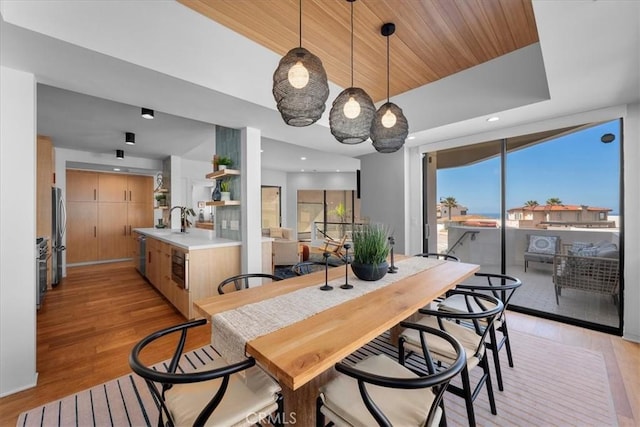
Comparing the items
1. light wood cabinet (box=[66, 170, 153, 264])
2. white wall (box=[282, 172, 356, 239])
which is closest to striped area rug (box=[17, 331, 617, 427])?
light wood cabinet (box=[66, 170, 153, 264])

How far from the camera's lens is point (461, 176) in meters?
4.05

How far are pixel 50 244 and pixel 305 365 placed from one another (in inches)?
209

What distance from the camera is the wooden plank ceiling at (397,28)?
5.85 ft

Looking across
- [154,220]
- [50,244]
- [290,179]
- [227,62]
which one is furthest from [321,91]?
[290,179]

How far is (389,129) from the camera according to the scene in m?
2.06

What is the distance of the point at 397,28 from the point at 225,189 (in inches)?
107

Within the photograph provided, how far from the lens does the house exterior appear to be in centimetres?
299

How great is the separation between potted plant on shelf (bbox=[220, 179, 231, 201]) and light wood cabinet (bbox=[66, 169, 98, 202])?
487cm

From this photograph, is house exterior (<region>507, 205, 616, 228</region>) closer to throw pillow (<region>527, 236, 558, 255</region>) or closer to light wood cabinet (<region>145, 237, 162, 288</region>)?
throw pillow (<region>527, 236, 558, 255</region>)

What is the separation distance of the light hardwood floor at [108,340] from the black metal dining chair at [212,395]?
57.1 inches

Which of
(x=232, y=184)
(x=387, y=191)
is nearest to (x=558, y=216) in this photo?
(x=387, y=191)

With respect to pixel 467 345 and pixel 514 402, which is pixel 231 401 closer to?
pixel 467 345

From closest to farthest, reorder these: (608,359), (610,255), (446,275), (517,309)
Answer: (446,275), (608,359), (610,255), (517,309)

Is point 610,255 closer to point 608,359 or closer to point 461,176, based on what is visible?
point 608,359
